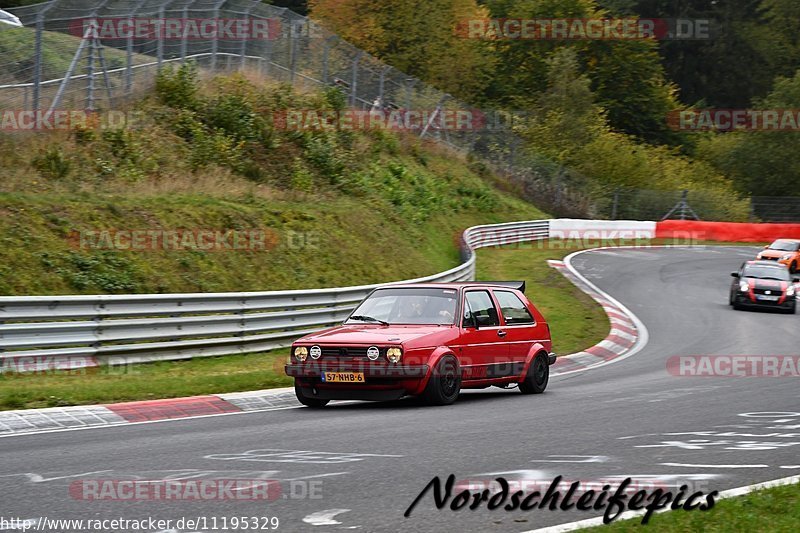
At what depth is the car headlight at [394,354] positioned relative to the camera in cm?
1162

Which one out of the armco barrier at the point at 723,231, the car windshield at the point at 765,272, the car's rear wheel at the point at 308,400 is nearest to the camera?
the car's rear wheel at the point at 308,400

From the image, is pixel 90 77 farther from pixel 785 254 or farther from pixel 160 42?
pixel 785 254

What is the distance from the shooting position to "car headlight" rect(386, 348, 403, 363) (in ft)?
38.1

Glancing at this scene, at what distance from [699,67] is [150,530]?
3989 inches

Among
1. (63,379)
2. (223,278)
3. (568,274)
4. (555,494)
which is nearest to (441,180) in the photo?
(568,274)

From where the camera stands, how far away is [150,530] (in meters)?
5.96

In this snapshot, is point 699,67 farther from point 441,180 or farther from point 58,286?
point 58,286

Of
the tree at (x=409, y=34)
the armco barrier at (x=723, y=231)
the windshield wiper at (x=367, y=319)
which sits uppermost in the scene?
the tree at (x=409, y=34)

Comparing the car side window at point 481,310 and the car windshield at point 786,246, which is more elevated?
the car windshield at point 786,246

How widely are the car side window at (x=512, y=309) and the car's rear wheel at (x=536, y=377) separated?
535mm

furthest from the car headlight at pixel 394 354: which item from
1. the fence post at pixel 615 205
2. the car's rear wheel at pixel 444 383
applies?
the fence post at pixel 615 205

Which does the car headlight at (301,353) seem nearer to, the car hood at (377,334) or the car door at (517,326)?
the car hood at (377,334)

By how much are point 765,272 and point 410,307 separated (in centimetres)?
1955

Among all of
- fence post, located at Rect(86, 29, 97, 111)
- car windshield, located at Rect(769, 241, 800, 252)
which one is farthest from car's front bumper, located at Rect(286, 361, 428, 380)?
car windshield, located at Rect(769, 241, 800, 252)
